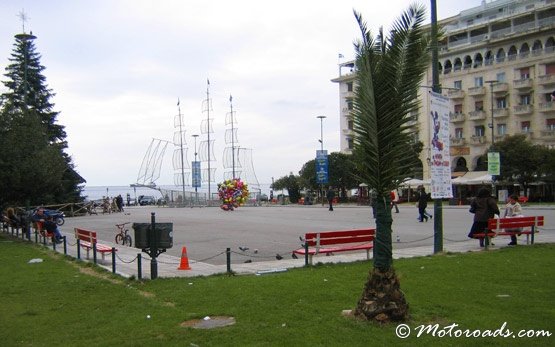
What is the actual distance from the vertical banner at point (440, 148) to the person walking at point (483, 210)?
9.09 feet

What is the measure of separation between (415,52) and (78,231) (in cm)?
1258

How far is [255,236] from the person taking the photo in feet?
74.7

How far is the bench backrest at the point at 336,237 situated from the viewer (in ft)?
43.9

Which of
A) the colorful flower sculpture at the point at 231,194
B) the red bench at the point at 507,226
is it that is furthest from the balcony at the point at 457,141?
the red bench at the point at 507,226

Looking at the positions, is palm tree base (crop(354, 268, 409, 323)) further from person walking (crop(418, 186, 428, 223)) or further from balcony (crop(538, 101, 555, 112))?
balcony (crop(538, 101, 555, 112))

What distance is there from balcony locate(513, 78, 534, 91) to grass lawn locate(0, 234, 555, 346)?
206 feet

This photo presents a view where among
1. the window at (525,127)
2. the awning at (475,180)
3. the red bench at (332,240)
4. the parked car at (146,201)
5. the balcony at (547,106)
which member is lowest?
the parked car at (146,201)

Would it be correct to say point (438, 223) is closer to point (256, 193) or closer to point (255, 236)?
point (255, 236)

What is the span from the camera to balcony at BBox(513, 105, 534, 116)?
69500 mm

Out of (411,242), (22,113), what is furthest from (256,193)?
(411,242)

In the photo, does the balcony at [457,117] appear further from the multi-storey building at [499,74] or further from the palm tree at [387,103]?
the palm tree at [387,103]

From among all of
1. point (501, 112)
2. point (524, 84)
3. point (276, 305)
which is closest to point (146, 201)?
A: point (501, 112)

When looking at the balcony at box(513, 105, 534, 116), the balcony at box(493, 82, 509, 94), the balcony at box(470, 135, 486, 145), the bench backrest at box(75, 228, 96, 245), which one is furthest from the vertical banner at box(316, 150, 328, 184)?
the bench backrest at box(75, 228, 96, 245)

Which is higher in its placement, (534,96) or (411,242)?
(534,96)
